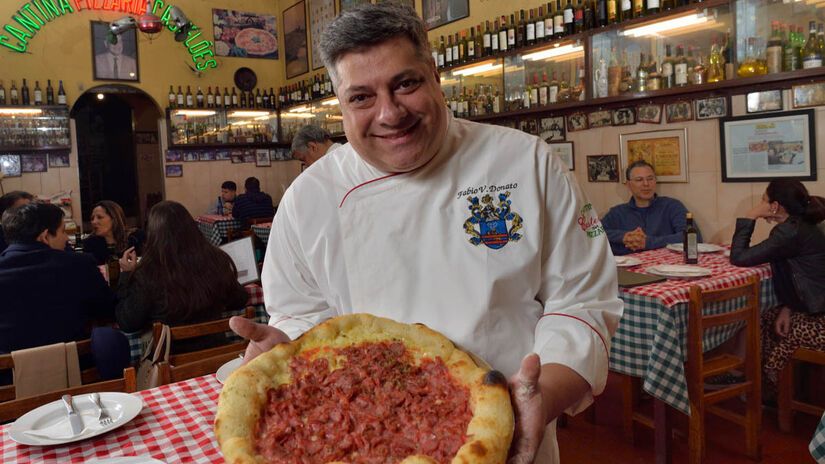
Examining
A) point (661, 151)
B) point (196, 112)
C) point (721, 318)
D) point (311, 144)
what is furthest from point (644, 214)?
point (196, 112)

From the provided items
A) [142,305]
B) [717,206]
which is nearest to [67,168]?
[142,305]

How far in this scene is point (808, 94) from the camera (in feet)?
13.5

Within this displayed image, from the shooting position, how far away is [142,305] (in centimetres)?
315

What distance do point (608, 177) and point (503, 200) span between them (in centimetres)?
454

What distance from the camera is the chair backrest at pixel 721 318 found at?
2.91 meters

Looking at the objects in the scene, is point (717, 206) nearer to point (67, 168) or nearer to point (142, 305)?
point (142, 305)

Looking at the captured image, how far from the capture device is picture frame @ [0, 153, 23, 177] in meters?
8.35

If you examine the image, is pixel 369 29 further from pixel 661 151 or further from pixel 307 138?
pixel 661 151

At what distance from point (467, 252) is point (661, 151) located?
4359 mm

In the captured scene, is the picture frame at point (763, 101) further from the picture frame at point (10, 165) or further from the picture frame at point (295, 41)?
the picture frame at point (10, 165)

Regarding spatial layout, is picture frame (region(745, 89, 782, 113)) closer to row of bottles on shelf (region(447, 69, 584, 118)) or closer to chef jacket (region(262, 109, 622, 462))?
row of bottles on shelf (region(447, 69, 584, 118))

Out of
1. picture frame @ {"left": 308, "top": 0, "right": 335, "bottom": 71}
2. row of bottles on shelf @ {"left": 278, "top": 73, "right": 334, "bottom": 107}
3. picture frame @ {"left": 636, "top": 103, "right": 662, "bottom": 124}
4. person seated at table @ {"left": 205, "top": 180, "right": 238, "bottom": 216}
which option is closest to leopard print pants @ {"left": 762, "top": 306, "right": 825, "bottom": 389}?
picture frame @ {"left": 636, "top": 103, "right": 662, "bottom": 124}

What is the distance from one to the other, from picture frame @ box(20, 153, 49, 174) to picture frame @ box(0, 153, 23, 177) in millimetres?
54

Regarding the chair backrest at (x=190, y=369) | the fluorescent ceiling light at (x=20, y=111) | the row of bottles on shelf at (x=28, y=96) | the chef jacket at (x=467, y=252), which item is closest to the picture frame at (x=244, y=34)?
the row of bottles on shelf at (x=28, y=96)
